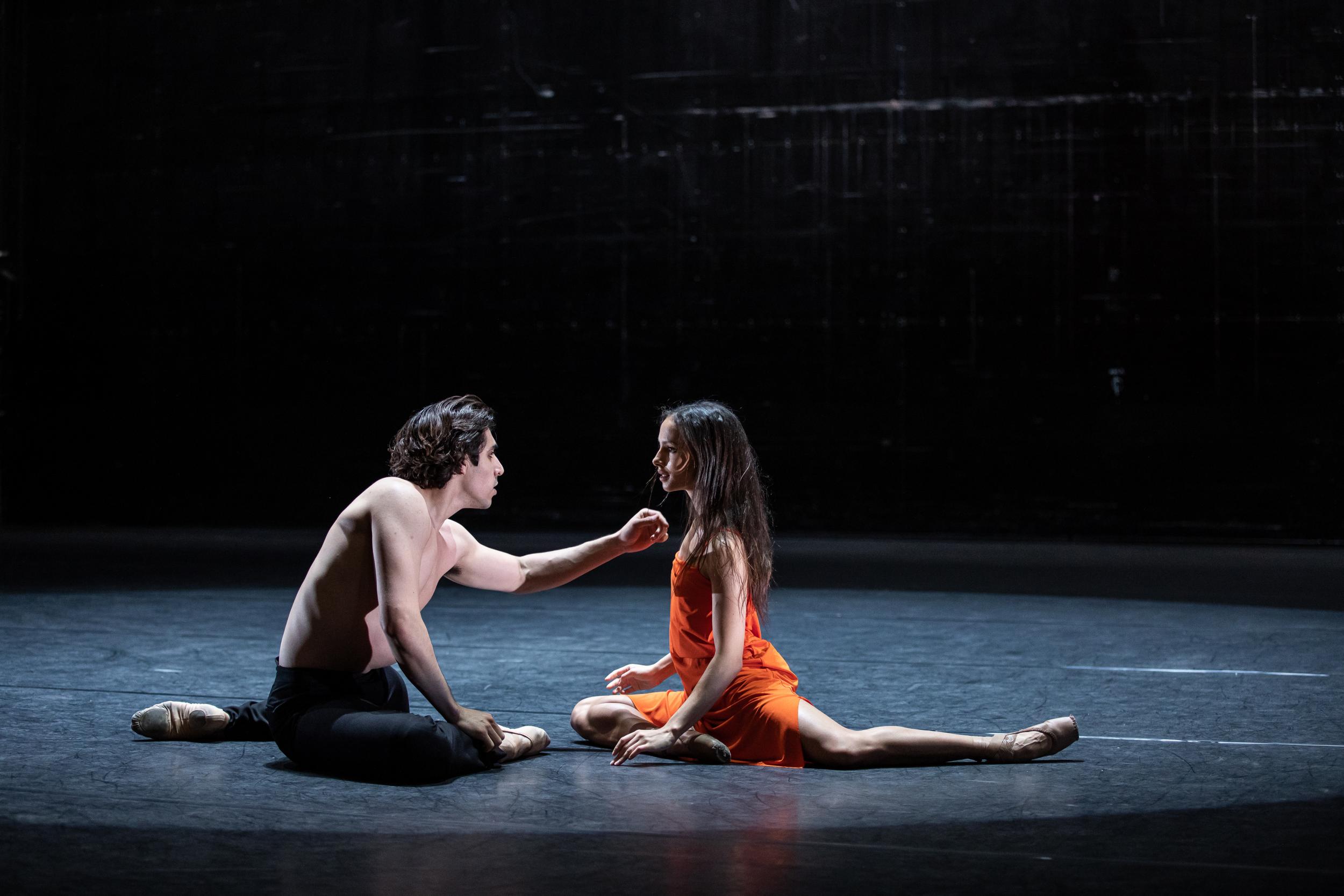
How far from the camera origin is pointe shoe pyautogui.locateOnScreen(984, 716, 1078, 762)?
13.1ft

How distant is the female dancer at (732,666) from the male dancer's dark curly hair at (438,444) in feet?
1.73

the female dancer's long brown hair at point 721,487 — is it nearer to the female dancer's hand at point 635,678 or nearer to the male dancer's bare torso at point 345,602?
the female dancer's hand at point 635,678

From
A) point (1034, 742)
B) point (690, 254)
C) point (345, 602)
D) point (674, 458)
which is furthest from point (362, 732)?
point (690, 254)

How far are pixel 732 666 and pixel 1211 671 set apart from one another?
8.94ft

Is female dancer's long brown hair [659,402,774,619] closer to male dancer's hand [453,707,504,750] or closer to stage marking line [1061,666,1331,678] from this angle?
male dancer's hand [453,707,504,750]

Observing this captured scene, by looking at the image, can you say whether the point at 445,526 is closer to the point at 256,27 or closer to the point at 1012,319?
the point at 1012,319

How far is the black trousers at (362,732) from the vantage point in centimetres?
370

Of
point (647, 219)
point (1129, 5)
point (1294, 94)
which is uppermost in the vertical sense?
point (1129, 5)

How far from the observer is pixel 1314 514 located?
1114 cm

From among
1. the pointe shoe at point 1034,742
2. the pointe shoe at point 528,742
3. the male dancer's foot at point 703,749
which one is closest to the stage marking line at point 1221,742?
the pointe shoe at point 1034,742

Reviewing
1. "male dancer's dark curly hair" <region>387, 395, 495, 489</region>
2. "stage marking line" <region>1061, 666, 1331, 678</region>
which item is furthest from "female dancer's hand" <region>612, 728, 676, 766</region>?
"stage marking line" <region>1061, 666, 1331, 678</region>

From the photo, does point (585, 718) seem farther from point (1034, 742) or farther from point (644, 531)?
point (1034, 742)

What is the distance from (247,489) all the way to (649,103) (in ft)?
16.2

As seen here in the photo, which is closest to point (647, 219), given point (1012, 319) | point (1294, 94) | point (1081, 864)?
point (1012, 319)
